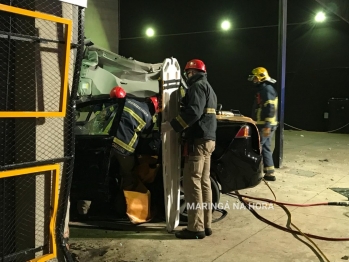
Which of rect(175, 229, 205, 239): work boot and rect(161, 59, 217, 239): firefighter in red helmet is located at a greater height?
rect(161, 59, 217, 239): firefighter in red helmet

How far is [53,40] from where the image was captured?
3287mm

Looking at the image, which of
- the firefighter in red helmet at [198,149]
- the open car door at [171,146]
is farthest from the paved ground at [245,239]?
the open car door at [171,146]

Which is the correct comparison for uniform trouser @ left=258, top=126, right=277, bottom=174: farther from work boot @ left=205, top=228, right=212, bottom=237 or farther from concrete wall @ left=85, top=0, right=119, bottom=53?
concrete wall @ left=85, top=0, right=119, bottom=53

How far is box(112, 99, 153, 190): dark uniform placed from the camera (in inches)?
184

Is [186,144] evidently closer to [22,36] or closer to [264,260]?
[264,260]

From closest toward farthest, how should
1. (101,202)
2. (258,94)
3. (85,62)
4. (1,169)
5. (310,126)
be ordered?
(1,169) < (101,202) < (258,94) < (85,62) < (310,126)

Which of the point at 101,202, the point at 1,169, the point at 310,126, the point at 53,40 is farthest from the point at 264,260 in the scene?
the point at 310,126

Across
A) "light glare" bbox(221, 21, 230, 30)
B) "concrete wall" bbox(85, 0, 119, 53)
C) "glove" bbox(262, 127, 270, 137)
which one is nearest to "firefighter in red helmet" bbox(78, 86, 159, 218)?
"glove" bbox(262, 127, 270, 137)

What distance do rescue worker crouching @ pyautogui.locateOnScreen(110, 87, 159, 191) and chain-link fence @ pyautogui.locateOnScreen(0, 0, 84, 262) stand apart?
1150 millimetres

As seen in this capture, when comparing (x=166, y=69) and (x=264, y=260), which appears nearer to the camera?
(x=264, y=260)

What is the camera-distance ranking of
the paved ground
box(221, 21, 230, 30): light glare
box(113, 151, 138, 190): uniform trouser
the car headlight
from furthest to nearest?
box(221, 21, 230, 30): light glare < the car headlight < box(113, 151, 138, 190): uniform trouser < the paved ground

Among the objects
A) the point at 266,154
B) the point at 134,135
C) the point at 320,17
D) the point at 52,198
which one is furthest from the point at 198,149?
the point at 320,17

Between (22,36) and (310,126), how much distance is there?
13.2m

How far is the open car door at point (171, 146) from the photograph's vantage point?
14.8 ft
